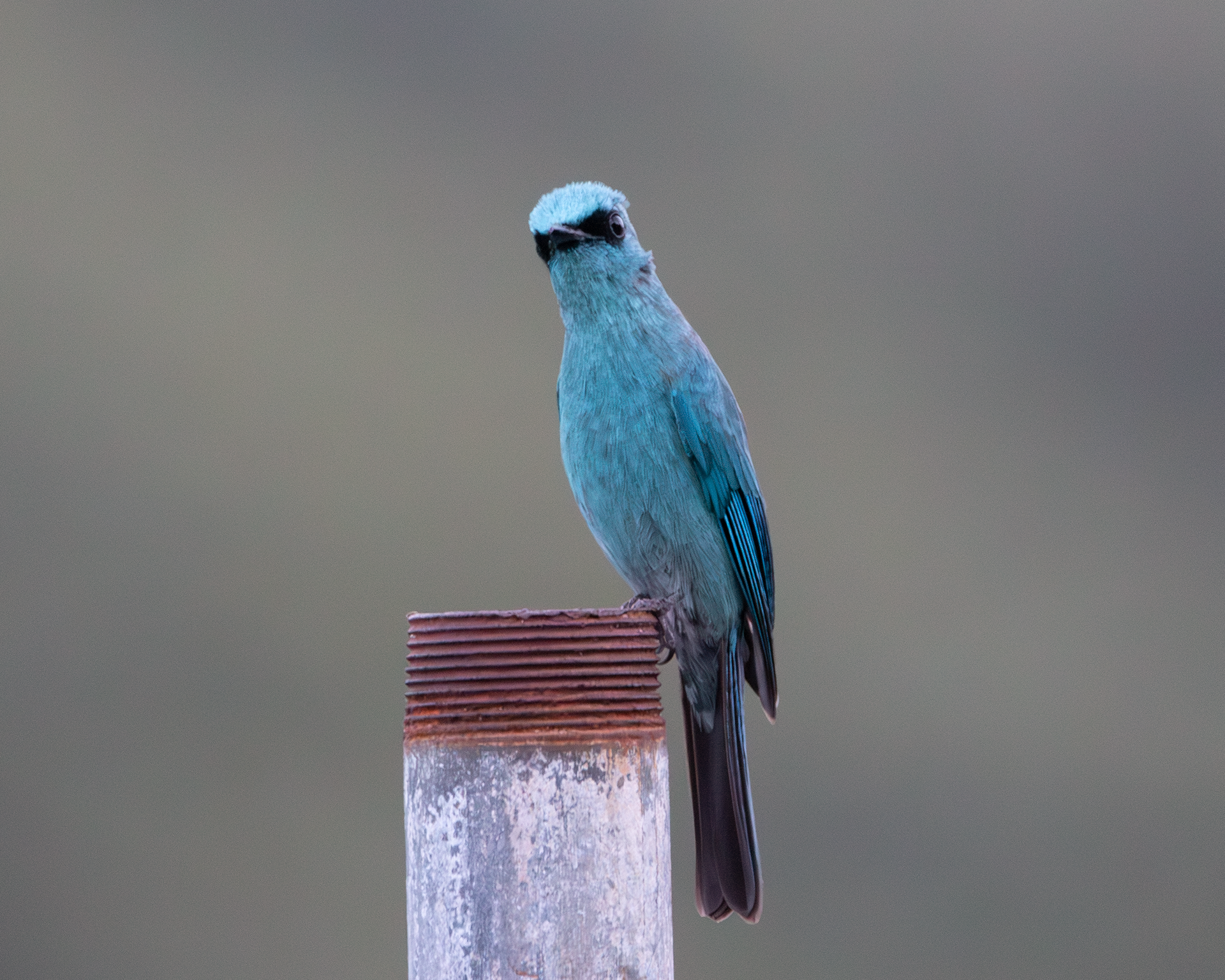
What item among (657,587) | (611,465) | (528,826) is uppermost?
(611,465)

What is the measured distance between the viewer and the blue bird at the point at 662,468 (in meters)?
5.41

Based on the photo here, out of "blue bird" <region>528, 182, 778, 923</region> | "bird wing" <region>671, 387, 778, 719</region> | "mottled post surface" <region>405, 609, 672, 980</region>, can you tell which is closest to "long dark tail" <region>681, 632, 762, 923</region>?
"blue bird" <region>528, 182, 778, 923</region>

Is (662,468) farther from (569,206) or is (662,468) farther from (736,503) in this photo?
(569,206)

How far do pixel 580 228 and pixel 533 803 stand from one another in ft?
8.77

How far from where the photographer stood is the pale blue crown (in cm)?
545

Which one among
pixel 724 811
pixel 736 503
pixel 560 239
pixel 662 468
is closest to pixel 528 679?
pixel 724 811

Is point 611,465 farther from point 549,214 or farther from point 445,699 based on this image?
point 445,699

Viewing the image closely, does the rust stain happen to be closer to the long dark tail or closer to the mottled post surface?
the mottled post surface

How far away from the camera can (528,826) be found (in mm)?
3381

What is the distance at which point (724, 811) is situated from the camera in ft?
16.9

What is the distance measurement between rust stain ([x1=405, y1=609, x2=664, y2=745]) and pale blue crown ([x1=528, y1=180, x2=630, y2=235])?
7.22ft

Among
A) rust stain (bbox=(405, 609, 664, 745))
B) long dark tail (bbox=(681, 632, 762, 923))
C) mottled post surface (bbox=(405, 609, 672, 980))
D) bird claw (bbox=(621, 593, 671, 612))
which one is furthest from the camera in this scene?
bird claw (bbox=(621, 593, 671, 612))

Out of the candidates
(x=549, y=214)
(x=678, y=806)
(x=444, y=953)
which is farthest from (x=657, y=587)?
(x=678, y=806)

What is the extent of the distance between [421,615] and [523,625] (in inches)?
10.8
